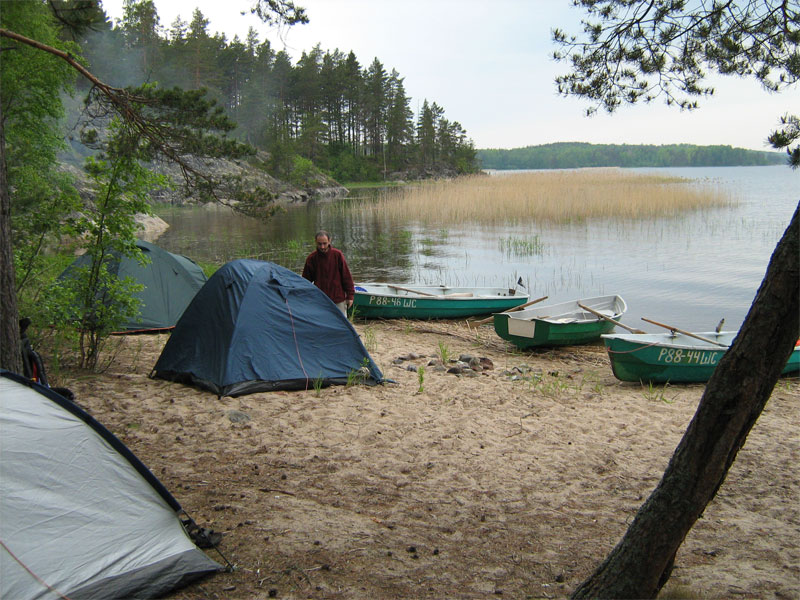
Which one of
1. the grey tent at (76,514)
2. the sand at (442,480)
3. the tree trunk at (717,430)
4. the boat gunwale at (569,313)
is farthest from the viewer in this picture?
the boat gunwale at (569,313)

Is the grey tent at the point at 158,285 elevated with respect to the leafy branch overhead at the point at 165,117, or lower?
lower

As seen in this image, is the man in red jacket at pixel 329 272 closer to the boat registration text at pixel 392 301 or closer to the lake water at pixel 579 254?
the lake water at pixel 579 254

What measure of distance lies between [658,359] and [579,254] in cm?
1201

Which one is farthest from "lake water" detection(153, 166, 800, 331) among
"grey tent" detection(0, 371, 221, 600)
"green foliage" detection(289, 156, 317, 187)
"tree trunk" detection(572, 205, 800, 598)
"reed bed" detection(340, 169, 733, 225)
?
"green foliage" detection(289, 156, 317, 187)

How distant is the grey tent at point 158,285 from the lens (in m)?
9.27

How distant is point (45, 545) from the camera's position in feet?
9.37

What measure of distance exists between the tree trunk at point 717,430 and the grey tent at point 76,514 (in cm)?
205

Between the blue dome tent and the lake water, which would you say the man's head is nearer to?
the blue dome tent

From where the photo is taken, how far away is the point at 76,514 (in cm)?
304

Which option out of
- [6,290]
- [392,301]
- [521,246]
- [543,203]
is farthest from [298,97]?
[6,290]

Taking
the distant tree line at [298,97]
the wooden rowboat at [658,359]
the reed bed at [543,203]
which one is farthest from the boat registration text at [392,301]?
the distant tree line at [298,97]

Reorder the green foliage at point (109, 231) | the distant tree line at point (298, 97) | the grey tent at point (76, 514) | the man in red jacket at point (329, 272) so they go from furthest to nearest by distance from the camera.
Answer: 1. the distant tree line at point (298, 97)
2. the man in red jacket at point (329, 272)
3. the green foliage at point (109, 231)
4. the grey tent at point (76, 514)

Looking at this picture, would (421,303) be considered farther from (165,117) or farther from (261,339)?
(165,117)

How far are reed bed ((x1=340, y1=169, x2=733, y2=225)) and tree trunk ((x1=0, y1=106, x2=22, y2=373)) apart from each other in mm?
22428
